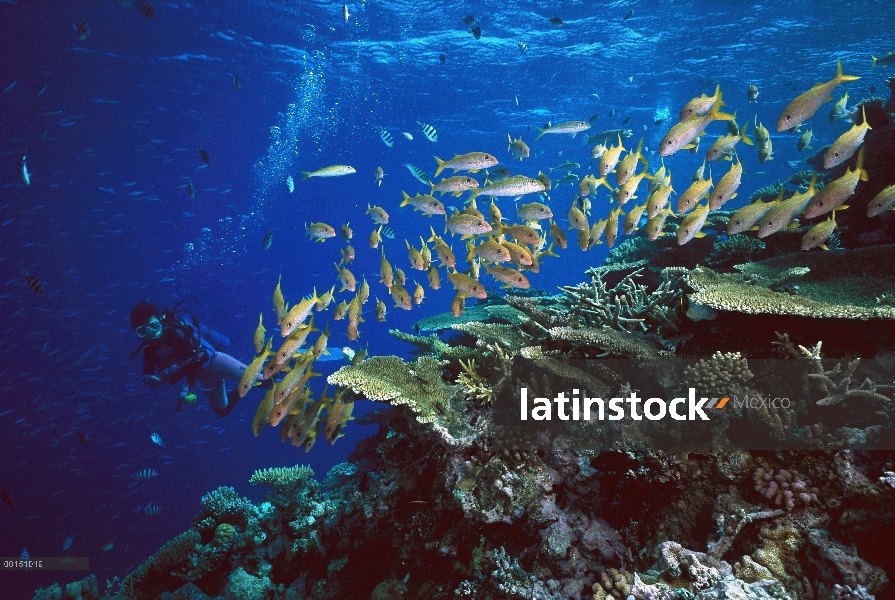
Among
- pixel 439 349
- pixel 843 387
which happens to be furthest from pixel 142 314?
pixel 843 387

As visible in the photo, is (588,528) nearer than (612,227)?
Yes

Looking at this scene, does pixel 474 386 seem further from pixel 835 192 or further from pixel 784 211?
pixel 835 192

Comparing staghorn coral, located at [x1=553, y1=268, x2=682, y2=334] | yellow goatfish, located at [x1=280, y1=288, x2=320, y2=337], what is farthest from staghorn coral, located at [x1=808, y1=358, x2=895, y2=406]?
yellow goatfish, located at [x1=280, y1=288, x2=320, y2=337]

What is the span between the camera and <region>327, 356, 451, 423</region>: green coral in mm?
4000

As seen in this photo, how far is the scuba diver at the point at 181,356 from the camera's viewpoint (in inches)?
324

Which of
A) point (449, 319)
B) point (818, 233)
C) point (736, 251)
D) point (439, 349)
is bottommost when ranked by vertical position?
point (449, 319)

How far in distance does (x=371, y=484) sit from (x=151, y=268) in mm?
78131

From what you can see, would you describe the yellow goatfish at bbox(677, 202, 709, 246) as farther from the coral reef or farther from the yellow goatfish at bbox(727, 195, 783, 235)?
the coral reef

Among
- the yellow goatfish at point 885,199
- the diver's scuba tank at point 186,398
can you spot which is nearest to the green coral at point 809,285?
the yellow goatfish at point 885,199

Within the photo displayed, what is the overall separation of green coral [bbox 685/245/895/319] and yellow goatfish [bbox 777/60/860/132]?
62.6 inches

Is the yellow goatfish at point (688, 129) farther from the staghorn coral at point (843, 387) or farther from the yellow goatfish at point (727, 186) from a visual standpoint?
the staghorn coral at point (843, 387)

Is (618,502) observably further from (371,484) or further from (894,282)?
(894,282)

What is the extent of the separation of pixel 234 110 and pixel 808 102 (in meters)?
33.8

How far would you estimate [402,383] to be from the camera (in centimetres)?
449
